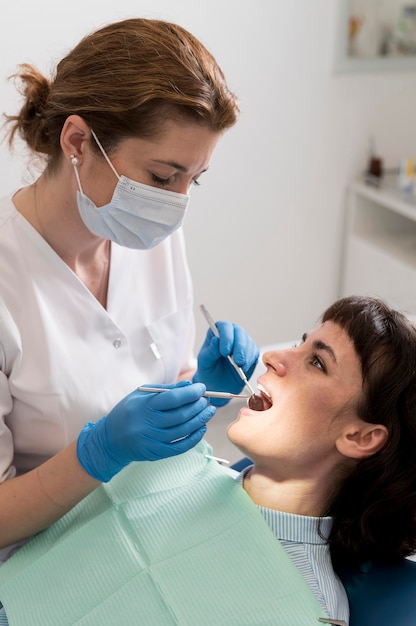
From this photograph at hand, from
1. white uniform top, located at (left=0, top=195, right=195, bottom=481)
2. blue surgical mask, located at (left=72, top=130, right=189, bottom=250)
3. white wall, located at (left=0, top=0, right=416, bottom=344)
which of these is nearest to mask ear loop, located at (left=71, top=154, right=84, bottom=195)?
blue surgical mask, located at (left=72, top=130, right=189, bottom=250)

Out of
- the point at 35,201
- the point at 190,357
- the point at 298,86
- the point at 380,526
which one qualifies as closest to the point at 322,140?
the point at 298,86

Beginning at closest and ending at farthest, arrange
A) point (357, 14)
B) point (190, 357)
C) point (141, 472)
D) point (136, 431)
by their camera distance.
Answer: point (136, 431), point (141, 472), point (190, 357), point (357, 14)

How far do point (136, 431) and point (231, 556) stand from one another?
289 mm

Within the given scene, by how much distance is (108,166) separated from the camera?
1.49m

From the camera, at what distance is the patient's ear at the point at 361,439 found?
1.44 metres

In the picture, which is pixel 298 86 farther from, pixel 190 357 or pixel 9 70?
pixel 190 357

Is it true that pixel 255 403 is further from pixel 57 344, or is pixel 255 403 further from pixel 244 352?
pixel 57 344

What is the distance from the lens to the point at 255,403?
5.22 ft

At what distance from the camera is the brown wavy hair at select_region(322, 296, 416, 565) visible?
56.6 inches

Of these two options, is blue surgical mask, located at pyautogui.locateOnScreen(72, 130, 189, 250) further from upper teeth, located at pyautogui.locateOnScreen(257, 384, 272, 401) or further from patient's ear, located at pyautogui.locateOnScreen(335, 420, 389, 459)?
patient's ear, located at pyautogui.locateOnScreen(335, 420, 389, 459)

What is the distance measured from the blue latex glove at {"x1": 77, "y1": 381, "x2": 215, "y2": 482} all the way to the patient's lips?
0.17 meters

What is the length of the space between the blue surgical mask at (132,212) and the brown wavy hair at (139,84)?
2.7 inches

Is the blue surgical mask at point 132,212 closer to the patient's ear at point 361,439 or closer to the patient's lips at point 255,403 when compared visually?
the patient's lips at point 255,403

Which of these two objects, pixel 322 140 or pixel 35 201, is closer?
pixel 35 201
